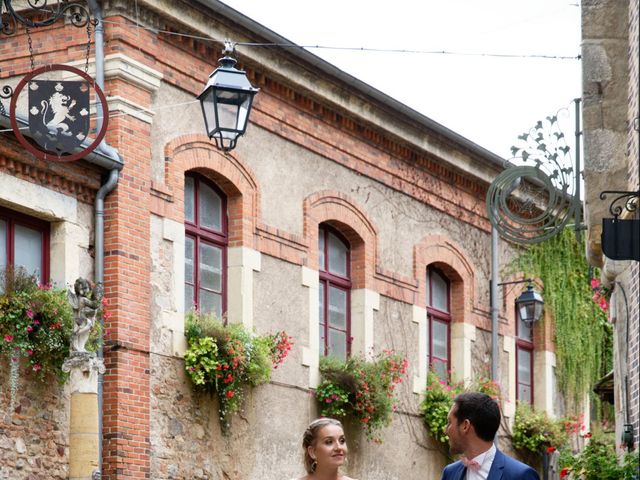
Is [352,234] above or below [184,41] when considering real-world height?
below

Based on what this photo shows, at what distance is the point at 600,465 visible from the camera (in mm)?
12633

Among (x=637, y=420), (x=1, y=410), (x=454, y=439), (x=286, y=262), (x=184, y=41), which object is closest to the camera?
(x=454, y=439)

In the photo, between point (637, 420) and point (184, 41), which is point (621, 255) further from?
point (184, 41)

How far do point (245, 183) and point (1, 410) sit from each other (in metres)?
5.39

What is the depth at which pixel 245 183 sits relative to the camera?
1864 cm

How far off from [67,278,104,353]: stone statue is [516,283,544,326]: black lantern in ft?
35.6

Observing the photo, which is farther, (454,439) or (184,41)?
(184,41)

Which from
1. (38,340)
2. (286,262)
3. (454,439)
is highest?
(286,262)

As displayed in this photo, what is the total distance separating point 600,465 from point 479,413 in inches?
252

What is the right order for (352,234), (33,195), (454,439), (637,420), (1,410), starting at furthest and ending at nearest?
(352,234), (33,195), (1,410), (637,420), (454,439)

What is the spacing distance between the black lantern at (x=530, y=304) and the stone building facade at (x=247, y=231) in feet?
2.48

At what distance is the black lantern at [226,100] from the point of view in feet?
47.1

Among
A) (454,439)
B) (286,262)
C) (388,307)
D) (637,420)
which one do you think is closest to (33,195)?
(286,262)

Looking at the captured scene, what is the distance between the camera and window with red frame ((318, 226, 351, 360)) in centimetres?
2061
